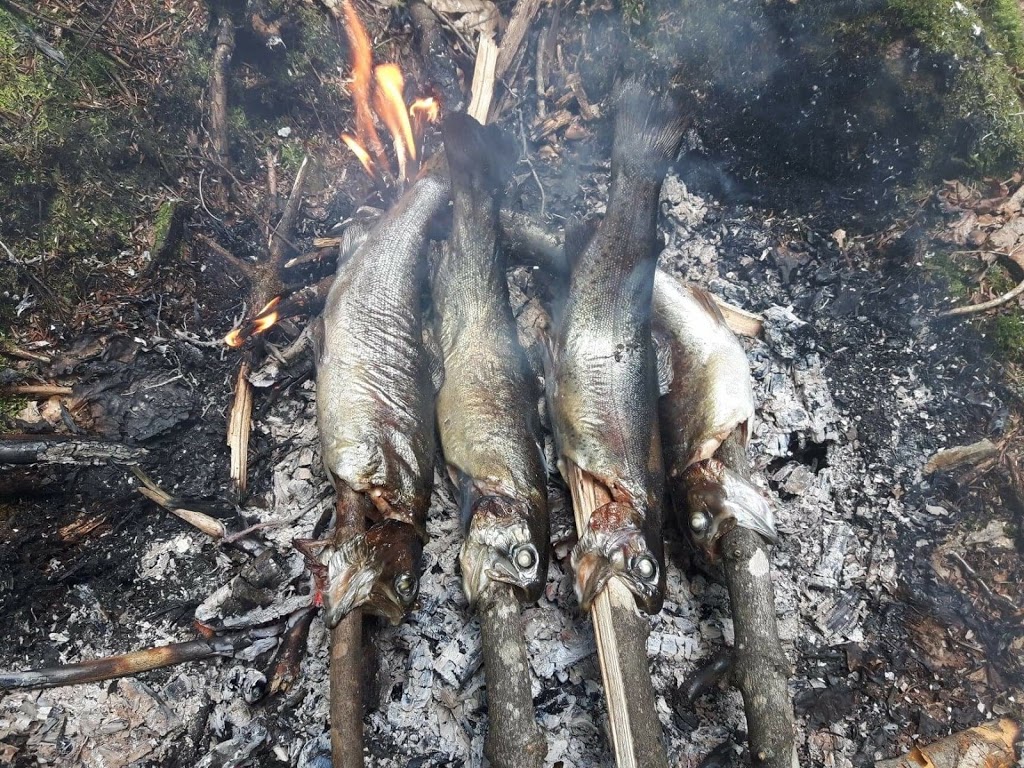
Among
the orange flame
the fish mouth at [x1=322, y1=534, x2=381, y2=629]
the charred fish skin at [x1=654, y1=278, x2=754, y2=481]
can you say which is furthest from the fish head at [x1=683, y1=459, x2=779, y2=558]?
the orange flame

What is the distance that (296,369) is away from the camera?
4.17 m

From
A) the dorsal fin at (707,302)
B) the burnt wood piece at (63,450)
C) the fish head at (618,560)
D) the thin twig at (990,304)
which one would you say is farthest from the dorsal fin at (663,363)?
the burnt wood piece at (63,450)

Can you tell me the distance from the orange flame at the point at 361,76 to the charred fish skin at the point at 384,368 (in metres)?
1.19

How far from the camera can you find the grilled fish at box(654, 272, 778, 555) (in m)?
3.21

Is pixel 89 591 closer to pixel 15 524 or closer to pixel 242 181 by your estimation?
pixel 15 524

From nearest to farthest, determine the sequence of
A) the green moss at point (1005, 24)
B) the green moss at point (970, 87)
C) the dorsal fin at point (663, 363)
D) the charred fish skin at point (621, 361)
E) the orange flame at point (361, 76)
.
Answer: the charred fish skin at point (621, 361) < the dorsal fin at point (663, 363) < the green moss at point (970, 87) < the green moss at point (1005, 24) < the orange flame at point (361, 76)

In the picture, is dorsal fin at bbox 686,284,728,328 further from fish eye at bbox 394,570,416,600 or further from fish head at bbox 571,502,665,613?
fish eye at bbox 394,570,416,600

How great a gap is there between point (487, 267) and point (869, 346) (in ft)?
9.89

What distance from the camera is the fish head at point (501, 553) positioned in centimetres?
304

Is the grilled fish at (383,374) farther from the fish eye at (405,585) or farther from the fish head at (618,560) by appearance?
the fish head at (618,560)

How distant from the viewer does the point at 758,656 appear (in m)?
2.82

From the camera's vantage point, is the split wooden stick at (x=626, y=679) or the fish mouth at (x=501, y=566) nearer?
the split wooden stick at (x=626, y=679)

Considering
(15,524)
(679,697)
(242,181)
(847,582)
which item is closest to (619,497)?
(679,697)

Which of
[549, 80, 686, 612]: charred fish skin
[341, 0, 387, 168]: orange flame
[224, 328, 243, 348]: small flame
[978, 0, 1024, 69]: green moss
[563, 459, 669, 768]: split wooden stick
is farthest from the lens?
[341, 0, 387, 168]: orange flame
